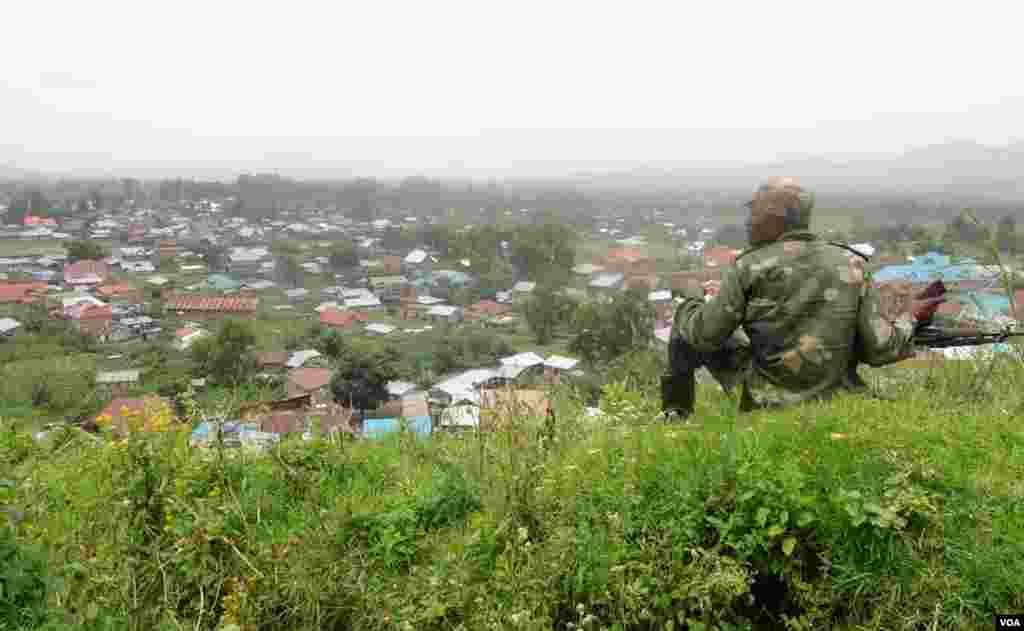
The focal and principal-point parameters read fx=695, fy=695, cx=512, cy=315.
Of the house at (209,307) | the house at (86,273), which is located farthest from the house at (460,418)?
the house at (86,273)

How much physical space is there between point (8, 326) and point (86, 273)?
11.3 meters

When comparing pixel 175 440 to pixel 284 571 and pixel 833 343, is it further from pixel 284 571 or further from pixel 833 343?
pixel 833 343

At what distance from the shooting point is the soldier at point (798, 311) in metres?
3.18

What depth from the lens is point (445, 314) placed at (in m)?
32.8

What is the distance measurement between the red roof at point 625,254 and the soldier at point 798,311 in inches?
1528

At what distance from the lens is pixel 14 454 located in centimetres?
298

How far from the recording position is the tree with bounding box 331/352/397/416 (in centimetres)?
1748

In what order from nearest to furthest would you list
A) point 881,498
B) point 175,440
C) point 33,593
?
point 33,593
point 881,498
point 175,440

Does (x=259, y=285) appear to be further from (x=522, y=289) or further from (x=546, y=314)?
(x=546, y=314)

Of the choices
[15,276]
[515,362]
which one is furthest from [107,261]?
[515,362]

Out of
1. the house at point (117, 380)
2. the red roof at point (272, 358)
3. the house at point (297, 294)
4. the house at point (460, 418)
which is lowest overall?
the house at point (297, 294)

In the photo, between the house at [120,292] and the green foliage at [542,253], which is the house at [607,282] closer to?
the green foliage at [542,253]

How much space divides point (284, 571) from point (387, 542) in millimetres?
380

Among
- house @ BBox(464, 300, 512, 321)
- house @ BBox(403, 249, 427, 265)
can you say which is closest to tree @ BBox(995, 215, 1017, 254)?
house @ BBox(464, 300, 512, 321)
